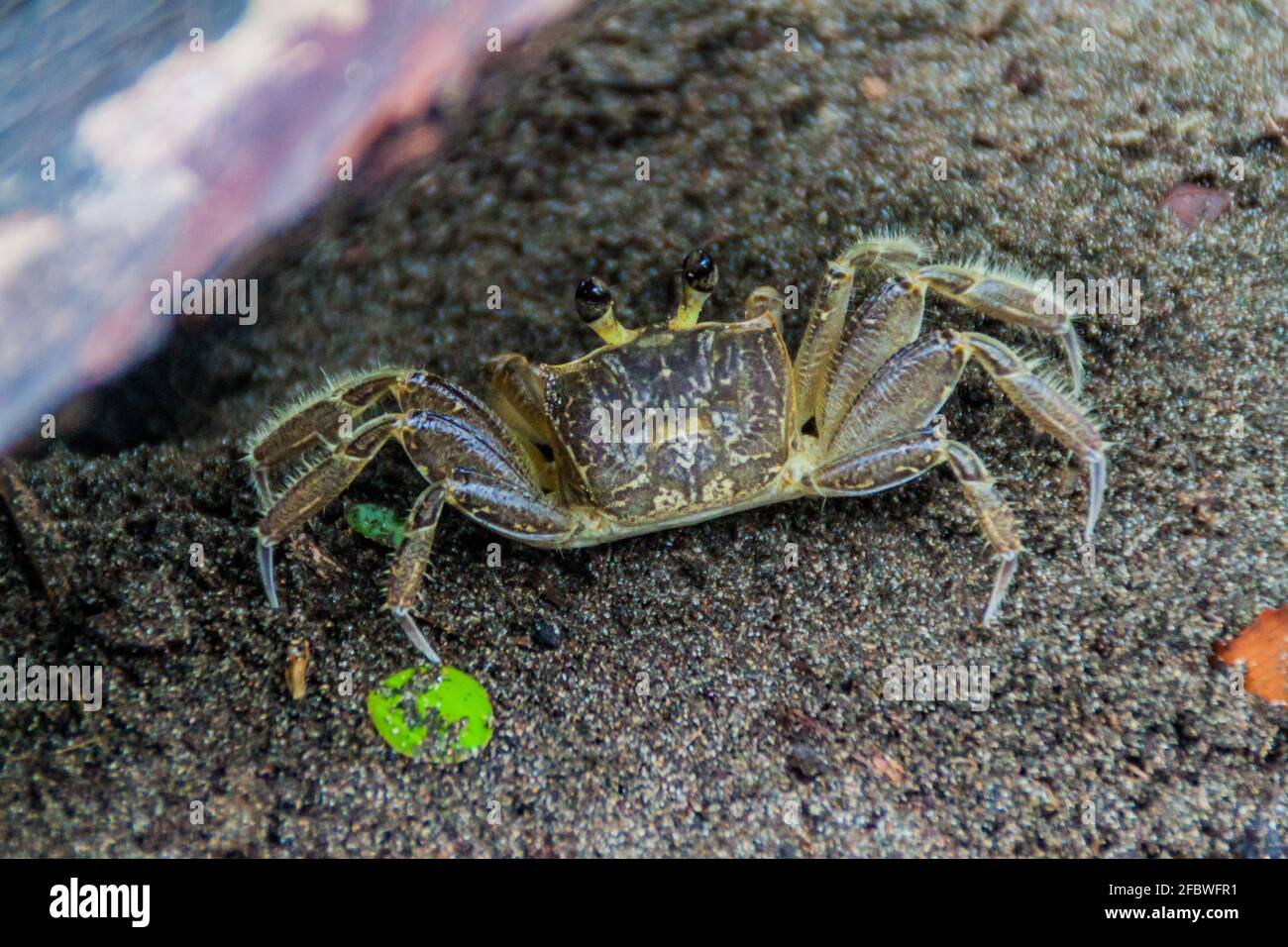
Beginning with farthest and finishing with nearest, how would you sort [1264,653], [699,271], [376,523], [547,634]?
[376,523] → [699,271] → [547,634] → [1264,653]

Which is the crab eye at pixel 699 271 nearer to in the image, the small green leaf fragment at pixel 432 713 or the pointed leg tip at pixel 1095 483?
the pointed leg tip at pixel 1095 483

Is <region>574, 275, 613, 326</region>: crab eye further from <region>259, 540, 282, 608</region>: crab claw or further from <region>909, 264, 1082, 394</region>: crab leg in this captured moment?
<region>259, 540, 282, 608</region>: crab claw

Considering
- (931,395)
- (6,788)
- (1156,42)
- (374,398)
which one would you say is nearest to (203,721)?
(6,788)

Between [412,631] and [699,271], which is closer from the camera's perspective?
[412,631]

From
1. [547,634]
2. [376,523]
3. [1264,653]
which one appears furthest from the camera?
[376,523]

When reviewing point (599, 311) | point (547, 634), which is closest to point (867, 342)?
point (599, 311)

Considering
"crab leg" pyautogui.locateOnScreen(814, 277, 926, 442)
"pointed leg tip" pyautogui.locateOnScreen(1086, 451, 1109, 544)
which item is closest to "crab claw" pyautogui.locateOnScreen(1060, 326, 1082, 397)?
"pointed leg tip" pyautogui.locateOnScreen(1086, 451, 1109, 544)

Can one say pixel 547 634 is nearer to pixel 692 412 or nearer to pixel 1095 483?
pixel 692 412
